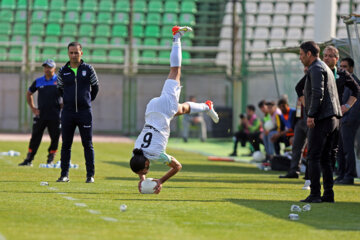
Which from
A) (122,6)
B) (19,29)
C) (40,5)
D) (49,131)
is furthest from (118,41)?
(49,131)

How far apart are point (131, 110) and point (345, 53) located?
68.8 feet

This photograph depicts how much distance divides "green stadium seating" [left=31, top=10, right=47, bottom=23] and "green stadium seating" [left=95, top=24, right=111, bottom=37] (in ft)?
8.50

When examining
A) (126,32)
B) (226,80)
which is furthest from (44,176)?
(126,32)

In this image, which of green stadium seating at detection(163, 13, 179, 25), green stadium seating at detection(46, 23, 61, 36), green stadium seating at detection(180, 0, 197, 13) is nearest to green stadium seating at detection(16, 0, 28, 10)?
green stadium seating at detection(46, 23, 61, 36)

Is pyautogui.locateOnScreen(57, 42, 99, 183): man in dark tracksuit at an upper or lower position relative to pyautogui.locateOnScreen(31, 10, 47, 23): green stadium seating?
lower

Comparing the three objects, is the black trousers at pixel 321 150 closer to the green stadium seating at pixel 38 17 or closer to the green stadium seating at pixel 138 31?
the green stadium seating at pixel 138 31

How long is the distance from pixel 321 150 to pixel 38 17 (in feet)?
98.5

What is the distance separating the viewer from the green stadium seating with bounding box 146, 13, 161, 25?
38.7 m

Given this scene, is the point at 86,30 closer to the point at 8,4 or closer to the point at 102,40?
the point at 102,40

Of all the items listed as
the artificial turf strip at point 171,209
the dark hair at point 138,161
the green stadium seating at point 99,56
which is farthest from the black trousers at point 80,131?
the green stadium seating at point 99,56

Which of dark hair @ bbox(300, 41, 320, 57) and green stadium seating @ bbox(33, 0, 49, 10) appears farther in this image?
green stadium seating @ bbox(33, 0, 49, 10)

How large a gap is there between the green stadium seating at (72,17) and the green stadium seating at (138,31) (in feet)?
8.98

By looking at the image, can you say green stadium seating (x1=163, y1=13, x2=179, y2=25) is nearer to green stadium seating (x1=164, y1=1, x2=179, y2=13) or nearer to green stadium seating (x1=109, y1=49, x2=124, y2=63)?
green stadium seating (x1=164, y1=1, x2=179, y2=13)

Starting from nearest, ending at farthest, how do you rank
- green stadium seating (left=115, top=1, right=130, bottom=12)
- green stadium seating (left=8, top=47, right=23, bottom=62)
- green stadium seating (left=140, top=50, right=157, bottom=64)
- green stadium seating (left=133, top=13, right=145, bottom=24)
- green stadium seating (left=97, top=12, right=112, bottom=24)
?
1. green stadium seating (left=8, top=47, right=23, bottom=62)
2. green stadium seating (left=140, top=50, right=157, bottom=64)
3. green stadium seating (left=97, top=12, right=112, bottom=24)
4. green stadium seating (left=133, top=13, right=145, bottom=24)
5. green stadium seating (left=115, top=1, right=130, bottom=12)
